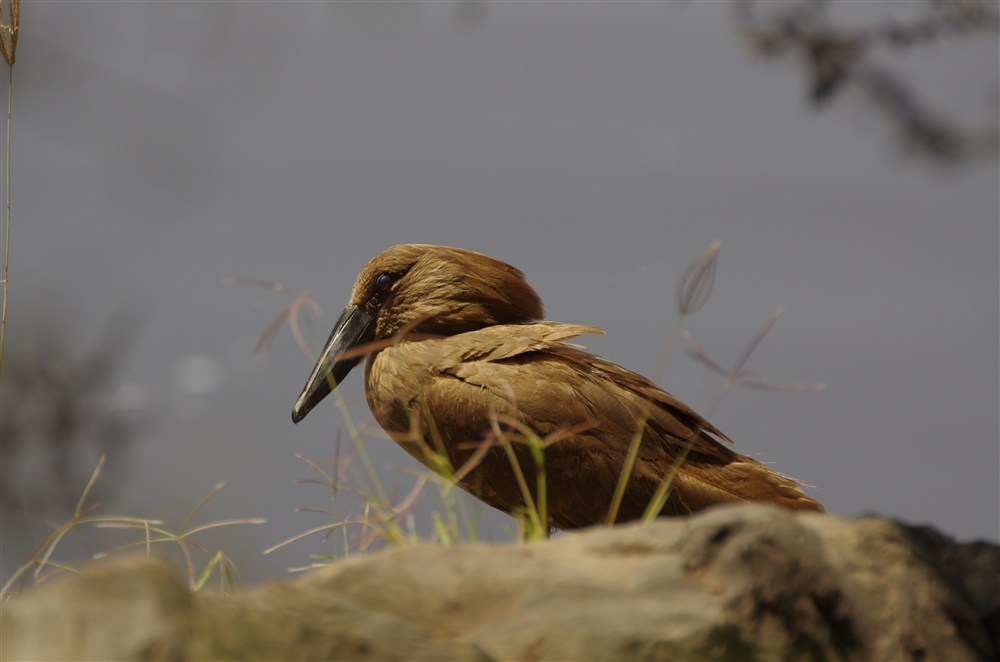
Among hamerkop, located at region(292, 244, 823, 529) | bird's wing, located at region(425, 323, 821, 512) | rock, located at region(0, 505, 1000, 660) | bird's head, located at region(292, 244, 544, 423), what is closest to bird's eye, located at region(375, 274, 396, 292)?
bird's head, located at region(292, 244, 544, 423)

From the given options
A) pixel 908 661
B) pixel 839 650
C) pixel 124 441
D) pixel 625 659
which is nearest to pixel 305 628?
pixel 625 659

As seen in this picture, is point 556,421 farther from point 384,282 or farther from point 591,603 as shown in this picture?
point 591,603


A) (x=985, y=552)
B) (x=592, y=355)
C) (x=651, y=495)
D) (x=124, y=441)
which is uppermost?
(x=985, y=552)

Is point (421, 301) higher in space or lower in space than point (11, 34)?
lower

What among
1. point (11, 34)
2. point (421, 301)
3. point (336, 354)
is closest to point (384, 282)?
point (421, 301)

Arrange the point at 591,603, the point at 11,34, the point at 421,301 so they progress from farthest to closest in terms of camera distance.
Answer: the point at 421,301 < the point at 11,34 < the point at 591,603

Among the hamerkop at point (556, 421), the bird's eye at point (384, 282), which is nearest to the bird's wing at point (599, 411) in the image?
the hamerkop at point (556, 421)

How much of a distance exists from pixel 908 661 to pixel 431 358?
5.48 ft

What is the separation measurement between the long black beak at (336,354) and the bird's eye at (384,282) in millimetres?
94

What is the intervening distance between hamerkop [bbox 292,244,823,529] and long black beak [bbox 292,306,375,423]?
236mm

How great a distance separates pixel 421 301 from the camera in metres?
3.35

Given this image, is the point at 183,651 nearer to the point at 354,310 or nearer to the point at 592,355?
the point at 592,355

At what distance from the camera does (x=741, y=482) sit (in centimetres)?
281

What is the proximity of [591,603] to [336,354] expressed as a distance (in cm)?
196
